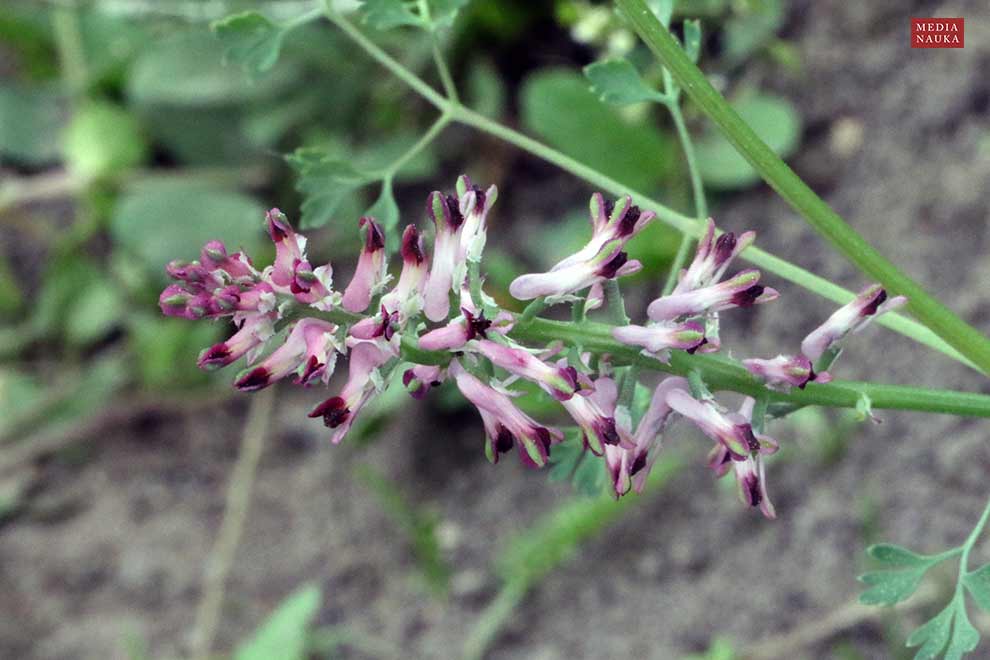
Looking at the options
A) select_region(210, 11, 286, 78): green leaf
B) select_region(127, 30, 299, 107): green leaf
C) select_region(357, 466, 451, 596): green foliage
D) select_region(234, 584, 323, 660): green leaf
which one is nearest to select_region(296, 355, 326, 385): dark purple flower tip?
select_region(210, 11, 286, 78): green leaf

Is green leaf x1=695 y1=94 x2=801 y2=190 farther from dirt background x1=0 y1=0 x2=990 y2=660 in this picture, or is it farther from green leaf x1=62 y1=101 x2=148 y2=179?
green leaf x1=62 y1=101 x2=148 y2=179

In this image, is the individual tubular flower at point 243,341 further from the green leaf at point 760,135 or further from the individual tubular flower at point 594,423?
the green leaf at point 760,135

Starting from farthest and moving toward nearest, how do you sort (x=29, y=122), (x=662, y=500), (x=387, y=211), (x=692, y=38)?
(x=29, y=122) → (x=662, y=500) → (x=387, y=211) → (x=692, y=38)

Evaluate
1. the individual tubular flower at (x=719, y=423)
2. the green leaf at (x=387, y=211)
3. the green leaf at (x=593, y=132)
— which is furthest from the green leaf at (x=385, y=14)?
the green leaf at (x=593, y=132)

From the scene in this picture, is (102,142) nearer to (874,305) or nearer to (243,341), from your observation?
(243,341)

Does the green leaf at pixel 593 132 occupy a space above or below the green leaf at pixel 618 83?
below

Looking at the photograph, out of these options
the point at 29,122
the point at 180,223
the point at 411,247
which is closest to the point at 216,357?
the point at 411,247
